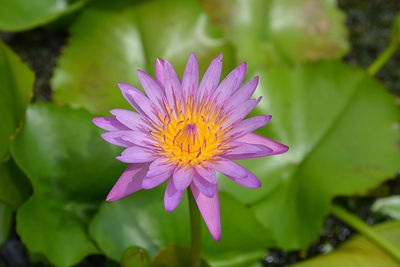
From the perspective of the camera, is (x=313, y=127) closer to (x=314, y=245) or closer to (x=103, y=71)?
(x=314, y=245)

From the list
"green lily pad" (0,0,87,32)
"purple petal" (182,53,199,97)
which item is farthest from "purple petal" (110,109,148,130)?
"green lily pad" (0,0,87,32)

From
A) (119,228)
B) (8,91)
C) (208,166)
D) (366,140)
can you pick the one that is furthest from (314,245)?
(8,91)

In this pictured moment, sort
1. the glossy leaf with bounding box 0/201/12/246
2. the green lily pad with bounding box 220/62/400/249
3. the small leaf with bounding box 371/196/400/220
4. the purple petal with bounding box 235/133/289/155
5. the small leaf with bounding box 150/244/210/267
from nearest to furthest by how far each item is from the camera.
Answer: the purple petal with bounding box 235/133/289/155
the small leaf with bounding box 150/244/210/267
the glossy leaf with bounding box 0/201/12/246
the green lily pad with bounding box 220/62/400/249
the small leaf with bounding box 371/196/400/220

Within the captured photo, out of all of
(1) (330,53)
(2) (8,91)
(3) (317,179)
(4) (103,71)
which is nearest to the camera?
(2) (8,91)

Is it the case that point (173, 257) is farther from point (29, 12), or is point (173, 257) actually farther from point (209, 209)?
point (29, 12)

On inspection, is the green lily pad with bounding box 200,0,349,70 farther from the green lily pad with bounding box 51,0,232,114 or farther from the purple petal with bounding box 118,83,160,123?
the purple petal with bounding box 118,83,160,123

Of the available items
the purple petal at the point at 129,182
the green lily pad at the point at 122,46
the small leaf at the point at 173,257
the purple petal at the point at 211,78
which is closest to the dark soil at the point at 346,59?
the green lily pad at the point at 122,46
